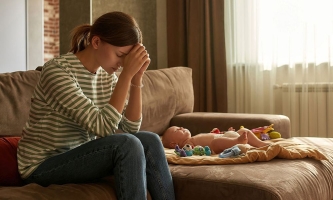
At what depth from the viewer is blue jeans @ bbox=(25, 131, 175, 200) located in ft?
5.90

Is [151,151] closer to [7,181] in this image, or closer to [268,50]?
[7,181]

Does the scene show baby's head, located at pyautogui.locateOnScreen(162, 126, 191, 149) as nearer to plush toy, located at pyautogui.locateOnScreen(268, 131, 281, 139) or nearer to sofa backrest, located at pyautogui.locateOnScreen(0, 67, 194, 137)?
sofa backrest, located at pyautogui.locateOnScreen(0, 67, 194, 137)

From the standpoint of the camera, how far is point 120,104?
190 centimetres

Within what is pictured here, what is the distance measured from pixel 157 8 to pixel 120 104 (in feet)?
10.3

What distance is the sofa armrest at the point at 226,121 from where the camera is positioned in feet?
10.3

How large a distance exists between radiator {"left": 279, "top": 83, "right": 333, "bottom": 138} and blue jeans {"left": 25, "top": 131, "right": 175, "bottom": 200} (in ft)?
8.20

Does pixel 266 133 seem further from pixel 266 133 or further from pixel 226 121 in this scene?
pixel 226 121

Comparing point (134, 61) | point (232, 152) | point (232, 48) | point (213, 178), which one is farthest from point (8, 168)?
point (232, 48)

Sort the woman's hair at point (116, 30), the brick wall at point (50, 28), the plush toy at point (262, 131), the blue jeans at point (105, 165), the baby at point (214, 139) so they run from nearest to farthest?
1. the blue jeans at point (105, 165)
2. the woman's hair at point (116, 30)
3. the baby at point (214, 139)
4. the plush toy at point (262, 131)
5. the brick wall at point (50, 28)

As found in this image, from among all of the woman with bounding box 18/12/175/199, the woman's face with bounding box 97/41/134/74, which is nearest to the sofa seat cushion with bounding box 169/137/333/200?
the woman with bounding box 18/12/175/199

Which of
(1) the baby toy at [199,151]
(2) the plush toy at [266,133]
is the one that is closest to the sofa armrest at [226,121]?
(2) the plush toy at [266,133]

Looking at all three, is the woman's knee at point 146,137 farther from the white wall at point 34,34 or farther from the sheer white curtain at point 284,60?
the white wall at point 34,34

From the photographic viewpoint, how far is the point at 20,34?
495 cm

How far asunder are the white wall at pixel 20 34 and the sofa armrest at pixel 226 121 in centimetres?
216
